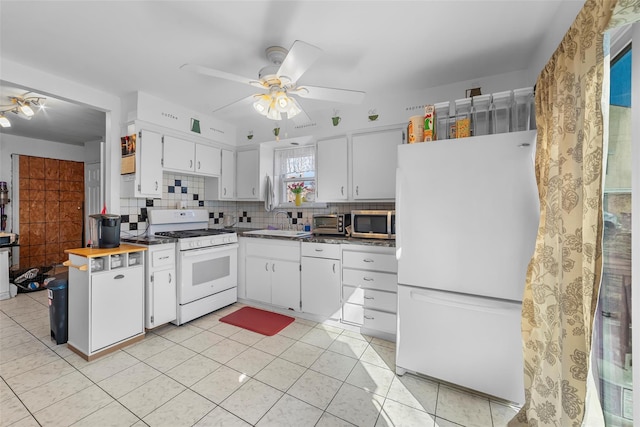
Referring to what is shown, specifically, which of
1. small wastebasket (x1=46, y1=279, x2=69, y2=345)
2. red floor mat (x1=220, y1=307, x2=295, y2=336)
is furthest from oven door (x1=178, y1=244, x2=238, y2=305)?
small wastebasket (x1=46, y1=279, x2=69, y2=345)

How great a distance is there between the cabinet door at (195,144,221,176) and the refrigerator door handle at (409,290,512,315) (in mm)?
3002

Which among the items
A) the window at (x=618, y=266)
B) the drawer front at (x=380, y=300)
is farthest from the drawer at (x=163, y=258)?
the window at (x=618, y=266)

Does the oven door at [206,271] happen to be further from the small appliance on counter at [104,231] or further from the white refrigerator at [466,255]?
the white refrigerator at [466,255]

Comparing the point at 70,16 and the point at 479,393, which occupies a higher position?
the point at 70,16

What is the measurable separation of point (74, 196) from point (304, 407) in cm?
593

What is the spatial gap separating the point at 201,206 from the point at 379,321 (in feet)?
9.70

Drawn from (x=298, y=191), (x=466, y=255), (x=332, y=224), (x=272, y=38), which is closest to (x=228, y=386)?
(x=332, y=224)

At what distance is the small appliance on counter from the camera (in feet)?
7.94

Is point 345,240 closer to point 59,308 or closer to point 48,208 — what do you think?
point 59,308

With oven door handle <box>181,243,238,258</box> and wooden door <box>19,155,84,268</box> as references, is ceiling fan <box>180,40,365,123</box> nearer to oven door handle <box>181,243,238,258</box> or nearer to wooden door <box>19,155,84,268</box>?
oven door handle <box>181,243,238,258</box>

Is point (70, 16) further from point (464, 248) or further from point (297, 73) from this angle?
point (464, 248)

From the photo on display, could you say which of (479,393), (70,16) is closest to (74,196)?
(70,16)

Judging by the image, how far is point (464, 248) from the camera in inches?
70.2

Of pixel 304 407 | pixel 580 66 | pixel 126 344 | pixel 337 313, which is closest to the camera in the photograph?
pixel 580 66
